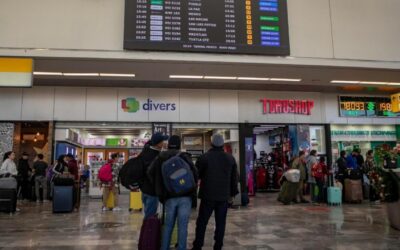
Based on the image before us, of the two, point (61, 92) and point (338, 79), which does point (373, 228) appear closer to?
point (338, 79)

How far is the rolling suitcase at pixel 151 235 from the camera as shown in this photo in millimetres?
4062

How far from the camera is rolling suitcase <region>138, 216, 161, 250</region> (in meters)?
4.06

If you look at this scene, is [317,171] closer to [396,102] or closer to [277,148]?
[396,102]

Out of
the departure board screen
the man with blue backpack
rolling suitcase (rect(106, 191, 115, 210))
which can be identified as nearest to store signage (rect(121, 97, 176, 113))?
rolling suitcase (rect(106, 191, 115, 210))

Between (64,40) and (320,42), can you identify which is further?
(320,42)

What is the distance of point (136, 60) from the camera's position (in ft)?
27.8

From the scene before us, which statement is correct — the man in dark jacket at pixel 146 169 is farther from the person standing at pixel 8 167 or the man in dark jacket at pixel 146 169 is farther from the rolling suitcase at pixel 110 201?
the person standing at pixel 8 167

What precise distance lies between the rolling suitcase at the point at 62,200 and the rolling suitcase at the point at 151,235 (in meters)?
5.48

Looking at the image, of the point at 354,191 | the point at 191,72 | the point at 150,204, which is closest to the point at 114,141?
the point at 191,72

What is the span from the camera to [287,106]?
43.8 ft

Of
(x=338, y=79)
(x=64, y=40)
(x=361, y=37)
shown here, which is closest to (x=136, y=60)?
(x=64, y=40)

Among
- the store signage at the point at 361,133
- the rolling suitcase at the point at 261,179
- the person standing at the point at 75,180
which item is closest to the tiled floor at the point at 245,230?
the person standing at the point at 75,180

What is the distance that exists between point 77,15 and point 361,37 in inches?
270

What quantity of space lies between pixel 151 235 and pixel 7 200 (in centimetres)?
606
